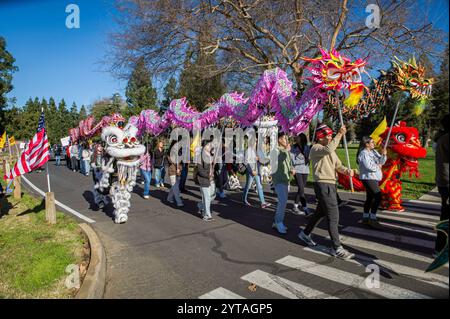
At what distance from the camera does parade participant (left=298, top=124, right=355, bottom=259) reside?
4461 mm

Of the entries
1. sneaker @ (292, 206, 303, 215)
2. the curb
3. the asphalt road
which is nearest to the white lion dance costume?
the asphalt road

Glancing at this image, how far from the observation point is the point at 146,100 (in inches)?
1233

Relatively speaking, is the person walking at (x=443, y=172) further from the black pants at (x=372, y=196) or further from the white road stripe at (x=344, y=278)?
the black pants at (x=372, y=196)

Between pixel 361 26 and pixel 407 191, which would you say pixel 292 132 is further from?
pixel 361 26

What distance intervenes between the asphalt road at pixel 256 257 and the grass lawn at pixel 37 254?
1.77 feet

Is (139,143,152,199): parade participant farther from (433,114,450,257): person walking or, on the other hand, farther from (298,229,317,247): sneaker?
(433,114,450,257): person walking

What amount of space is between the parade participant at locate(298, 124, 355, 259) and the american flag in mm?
5763

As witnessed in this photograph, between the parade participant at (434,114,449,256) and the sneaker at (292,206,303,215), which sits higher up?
the parade participant at (434,114,449,256)

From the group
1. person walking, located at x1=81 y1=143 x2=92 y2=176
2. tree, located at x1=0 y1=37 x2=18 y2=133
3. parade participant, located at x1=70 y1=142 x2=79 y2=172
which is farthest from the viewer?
tree, located at x1=0 y1=37 x2=18 y2=133

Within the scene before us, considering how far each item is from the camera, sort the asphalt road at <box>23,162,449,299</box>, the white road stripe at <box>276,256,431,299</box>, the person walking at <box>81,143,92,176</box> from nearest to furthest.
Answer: the white road stripe at <box>276,256,431,299</box> < the asphalt road at <box>23,162,449,299</box> < the person walking at <box>81,143,92,176</box>

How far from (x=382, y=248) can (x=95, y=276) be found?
4250mm
